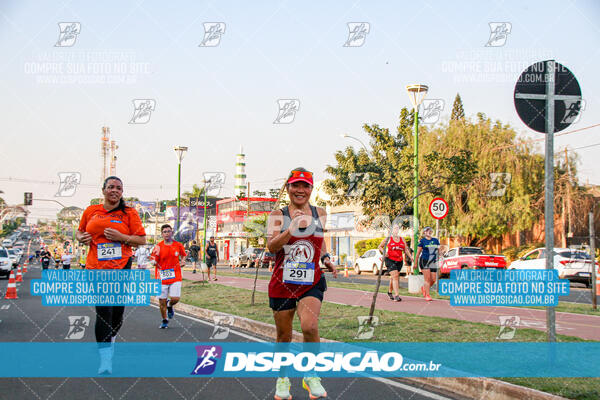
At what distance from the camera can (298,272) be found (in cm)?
502

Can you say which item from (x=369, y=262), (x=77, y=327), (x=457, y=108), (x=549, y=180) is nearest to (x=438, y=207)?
(x=77, y=327)

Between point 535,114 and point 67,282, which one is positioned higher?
point 535,114

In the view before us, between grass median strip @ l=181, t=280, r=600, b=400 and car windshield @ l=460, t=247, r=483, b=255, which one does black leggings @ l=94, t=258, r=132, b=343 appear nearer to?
grass median strip @ l=181, t=280, r=600, b=400

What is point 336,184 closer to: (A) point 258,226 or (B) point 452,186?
(B) point 452,186

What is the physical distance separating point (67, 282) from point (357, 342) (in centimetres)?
651

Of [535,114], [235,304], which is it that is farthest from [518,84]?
[235,304]

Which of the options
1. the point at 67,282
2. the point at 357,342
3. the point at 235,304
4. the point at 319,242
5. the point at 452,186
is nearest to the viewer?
the point at 319,242

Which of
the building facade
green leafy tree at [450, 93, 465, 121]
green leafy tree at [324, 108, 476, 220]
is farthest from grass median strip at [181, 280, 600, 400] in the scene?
the building facade

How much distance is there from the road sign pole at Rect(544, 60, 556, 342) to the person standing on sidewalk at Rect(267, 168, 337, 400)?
8.39 ft

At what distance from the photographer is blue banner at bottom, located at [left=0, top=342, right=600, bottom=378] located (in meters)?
6.07

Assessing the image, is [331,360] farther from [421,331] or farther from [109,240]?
[109,240]

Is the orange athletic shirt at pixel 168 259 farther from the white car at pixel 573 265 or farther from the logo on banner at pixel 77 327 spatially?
the white car at pixel 573 265

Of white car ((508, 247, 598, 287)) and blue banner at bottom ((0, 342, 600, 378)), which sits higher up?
white car ((508, 247, 598, 287))

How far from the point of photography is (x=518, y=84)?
630 centimetres
